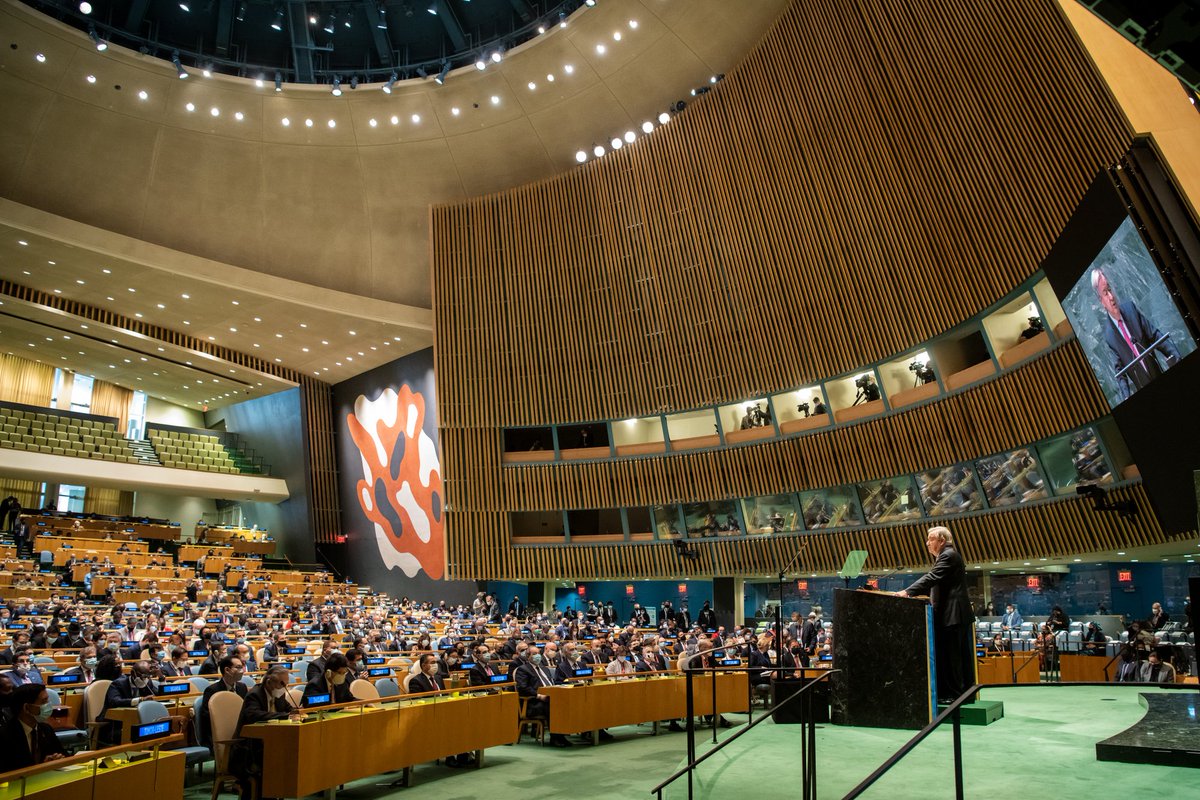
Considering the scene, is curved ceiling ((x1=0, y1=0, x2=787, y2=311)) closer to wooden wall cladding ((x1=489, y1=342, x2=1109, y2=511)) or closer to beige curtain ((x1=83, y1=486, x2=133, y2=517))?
wooden wall cladding ((x1=489, y1=342, x2=1109, y2=511))

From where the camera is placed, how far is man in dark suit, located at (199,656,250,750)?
278 inches

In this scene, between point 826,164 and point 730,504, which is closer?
point 826,164

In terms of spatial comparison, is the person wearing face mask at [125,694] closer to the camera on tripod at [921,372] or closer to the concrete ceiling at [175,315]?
the camera on tripod at [921,372]

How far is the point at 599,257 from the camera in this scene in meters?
20.7

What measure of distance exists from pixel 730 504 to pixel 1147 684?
11.1 meters

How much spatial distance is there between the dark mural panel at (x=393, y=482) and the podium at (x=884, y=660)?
18.4m

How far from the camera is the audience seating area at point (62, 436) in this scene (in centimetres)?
2536

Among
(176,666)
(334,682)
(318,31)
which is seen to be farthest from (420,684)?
(318,31)

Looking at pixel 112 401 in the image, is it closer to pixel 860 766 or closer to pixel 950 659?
pixel 950 659

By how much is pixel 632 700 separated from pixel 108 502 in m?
31.2

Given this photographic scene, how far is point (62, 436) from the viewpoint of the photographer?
89.4 feet

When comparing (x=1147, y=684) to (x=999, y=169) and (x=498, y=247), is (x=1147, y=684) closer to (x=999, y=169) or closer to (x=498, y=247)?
(x=999, y=169)

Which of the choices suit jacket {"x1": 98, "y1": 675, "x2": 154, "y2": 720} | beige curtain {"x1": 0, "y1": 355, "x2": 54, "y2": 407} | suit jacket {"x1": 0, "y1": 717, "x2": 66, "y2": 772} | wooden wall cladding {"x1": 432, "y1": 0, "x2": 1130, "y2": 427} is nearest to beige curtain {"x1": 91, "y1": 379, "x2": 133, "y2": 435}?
beige curtain {"x1": 0, "y1": 355, "x2": 54, "y2": 407}

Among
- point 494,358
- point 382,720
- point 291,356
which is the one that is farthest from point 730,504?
point 291,356
